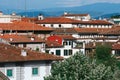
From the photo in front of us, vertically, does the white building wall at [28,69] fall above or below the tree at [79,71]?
below

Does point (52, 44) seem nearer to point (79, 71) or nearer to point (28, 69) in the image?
→ point (28, 69)

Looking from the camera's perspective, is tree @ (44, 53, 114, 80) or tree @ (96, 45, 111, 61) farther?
tree @ (96, 45, 111, 61)

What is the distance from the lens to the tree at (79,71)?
2875 cm

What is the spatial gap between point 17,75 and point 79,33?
66658mm

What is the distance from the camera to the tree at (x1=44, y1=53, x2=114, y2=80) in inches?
1132

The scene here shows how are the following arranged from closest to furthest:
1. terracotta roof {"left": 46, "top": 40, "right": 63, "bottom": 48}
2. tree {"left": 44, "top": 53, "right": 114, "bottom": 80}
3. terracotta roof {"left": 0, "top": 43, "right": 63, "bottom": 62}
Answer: tree {"left": 44, "top": 53, "right": 114, "bottom": 80}
terracotta roof {"left": 0, "top": 43, "right": 63, "bottom": 62}
terracotta roof {"left": 46, "top": 40, "right": 63, "bottom": 48}

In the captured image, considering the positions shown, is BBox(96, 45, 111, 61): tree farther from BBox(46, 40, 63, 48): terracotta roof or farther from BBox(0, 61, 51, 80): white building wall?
BBox(0, 61, 51, 80): white building wall

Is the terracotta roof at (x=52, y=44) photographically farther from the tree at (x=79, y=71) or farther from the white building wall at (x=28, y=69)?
the tree at (x=79, y=71)

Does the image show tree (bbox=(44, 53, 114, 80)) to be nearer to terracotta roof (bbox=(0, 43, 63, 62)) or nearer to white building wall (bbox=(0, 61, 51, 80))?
terracotta roof (bbox=(0, 43, 63, 62))

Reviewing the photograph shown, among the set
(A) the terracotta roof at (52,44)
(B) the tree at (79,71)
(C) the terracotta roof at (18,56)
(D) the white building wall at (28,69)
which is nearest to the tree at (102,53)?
(A) the terracotta roof at (52,44)

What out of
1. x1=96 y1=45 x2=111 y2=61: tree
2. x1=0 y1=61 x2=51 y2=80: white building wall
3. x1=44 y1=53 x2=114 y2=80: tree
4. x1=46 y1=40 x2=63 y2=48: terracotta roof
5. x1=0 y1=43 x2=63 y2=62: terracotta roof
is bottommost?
x1=96 y1=45 x2=111 y2=61: tree

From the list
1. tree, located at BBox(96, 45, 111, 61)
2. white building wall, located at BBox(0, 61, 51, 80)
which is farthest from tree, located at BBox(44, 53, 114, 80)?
tree, located at BBox(96, 45, 111, 61)

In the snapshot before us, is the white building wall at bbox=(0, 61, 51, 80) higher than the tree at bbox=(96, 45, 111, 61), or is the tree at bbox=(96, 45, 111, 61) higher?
the white building wall at bbox=(0, 61, 51, 80)

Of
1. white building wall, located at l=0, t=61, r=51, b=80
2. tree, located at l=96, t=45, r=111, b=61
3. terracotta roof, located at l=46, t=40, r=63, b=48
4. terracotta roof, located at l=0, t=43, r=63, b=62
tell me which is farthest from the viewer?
terracotta roof, located at l=46, t=40, r=63, b=48
